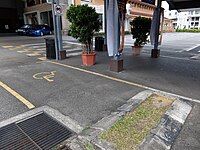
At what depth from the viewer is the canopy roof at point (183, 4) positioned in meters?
9.63

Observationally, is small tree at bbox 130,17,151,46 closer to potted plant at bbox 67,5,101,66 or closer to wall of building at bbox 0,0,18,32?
potted plant at bbox 67,5,101,66

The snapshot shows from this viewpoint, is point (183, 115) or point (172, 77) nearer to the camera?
point (183, 115)

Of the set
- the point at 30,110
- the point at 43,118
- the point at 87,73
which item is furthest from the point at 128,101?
the point at 87,73

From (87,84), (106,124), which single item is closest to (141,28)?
(87,84)

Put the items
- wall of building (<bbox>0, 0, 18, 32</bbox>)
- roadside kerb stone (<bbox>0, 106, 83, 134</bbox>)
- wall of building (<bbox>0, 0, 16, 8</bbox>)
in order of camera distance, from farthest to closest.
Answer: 1. wall of building (<bbox>0, 0, 18, 32</bbox>)
2. wall of building (<bbox>0, 0, 16, 8</bbox>)
3. roadside kerb stone (<bbox>0, 106, 83, 134</bbox>)

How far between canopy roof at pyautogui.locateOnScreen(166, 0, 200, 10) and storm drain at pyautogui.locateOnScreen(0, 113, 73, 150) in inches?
365

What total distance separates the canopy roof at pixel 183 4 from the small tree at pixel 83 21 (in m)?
5.15

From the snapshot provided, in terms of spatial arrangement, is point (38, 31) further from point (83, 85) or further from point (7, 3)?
point (83, 85)

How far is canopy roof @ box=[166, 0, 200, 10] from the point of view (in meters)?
9.63

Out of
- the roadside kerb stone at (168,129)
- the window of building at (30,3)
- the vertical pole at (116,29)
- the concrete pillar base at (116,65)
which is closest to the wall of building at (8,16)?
the window of building at (30,3)

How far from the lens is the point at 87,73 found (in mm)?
→ 6312

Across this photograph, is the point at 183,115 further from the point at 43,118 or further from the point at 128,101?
the point at 43,118

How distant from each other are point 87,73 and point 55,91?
1891 mm

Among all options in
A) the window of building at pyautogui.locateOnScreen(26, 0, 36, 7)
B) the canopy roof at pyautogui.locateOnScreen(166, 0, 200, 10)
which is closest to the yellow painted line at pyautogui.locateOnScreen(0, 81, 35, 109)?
the canopy roof at pyautogui.locateOnScreen(166, 0, 200, 10)
